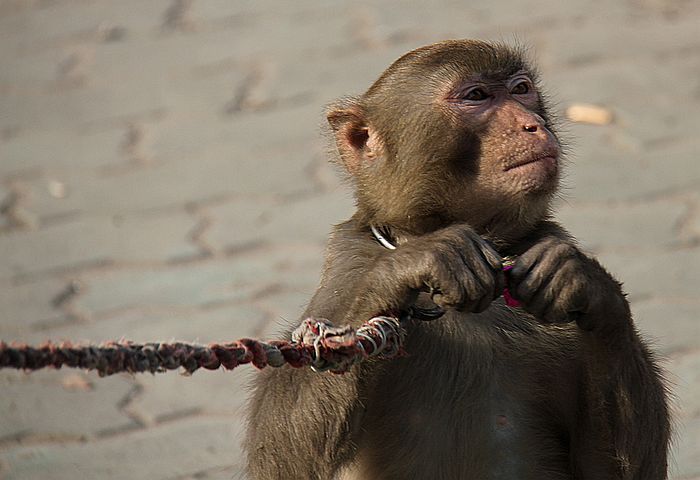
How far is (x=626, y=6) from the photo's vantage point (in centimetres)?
915

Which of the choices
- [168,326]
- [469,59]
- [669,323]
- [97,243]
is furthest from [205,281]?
[469,59]

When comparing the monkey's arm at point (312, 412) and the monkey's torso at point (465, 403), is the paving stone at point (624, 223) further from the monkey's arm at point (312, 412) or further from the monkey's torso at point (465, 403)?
the monkey's arm at point (312, 412)

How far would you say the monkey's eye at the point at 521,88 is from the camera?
377 cm

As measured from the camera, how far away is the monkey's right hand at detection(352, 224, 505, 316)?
308 centimetres

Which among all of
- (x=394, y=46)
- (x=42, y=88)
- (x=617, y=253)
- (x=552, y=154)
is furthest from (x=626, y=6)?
(x=552, y=154)

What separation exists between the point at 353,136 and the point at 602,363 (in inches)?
41.6

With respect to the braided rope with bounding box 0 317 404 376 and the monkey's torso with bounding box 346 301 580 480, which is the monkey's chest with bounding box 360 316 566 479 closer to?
the monkey's torso with bounding box 346 301 580 480

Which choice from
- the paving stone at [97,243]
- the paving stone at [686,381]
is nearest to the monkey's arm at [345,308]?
→ the paving stone at [686,381]

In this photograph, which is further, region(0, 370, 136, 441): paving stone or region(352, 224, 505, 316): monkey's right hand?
region(0, 370, 136, 441): paving stone

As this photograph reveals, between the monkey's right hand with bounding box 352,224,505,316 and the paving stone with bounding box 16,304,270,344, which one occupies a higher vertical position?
the monkey's right hand with bounding box 352,224,505,316

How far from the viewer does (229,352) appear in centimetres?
281

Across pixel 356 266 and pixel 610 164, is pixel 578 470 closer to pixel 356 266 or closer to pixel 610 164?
pixel 356 266

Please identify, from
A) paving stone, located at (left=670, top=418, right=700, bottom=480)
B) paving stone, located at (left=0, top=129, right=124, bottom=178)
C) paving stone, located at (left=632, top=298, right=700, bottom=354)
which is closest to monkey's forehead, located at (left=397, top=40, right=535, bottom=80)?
paving stone, located at (left=670, top=418, right=700, bottom=480)

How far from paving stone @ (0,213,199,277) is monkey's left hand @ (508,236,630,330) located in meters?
3.71
